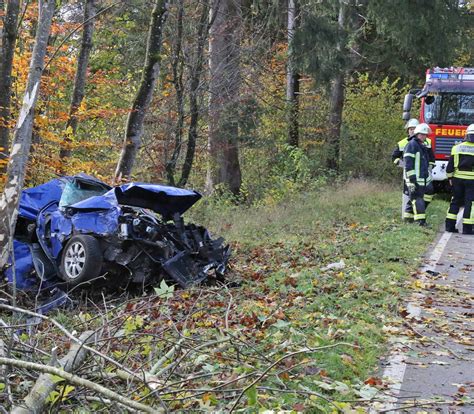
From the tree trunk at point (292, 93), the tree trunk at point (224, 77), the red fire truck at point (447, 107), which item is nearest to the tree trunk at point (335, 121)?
the tree trunk at point (292, 93)

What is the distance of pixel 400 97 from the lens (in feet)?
79.3

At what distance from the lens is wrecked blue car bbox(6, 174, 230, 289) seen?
7.53 meters

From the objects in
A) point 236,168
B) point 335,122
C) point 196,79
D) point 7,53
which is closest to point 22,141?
point 7,53

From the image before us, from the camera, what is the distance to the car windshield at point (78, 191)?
8305mm

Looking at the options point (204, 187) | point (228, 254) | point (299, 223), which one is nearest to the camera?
point (228, 254)

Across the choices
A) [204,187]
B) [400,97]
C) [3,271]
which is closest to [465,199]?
[3,271]

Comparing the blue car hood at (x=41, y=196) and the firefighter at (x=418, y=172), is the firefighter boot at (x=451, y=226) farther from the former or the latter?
the blue car hood at (x=41, y=196)

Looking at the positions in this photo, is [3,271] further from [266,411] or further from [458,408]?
[458,408]

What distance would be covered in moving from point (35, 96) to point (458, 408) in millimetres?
6221

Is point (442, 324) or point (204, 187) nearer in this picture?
point (442, 324)

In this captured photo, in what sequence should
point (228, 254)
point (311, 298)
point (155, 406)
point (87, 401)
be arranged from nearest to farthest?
point (155, 406) → point (87, 401) → point (311, 298) → point (228, 254)

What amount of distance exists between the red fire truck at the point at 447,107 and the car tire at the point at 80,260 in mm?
10822

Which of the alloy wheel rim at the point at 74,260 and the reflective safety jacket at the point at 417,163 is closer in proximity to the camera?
the alloy wheel rim at the point at 74,260

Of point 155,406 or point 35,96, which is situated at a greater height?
point 35,96
